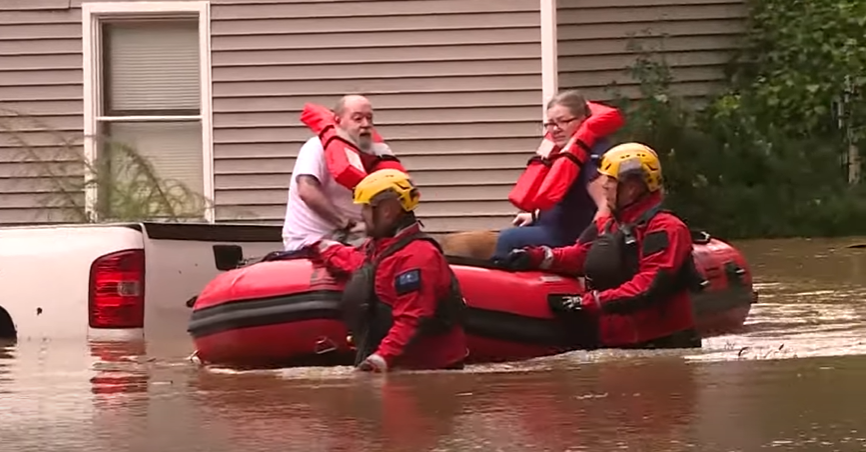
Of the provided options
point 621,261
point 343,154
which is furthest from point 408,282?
point 343,154

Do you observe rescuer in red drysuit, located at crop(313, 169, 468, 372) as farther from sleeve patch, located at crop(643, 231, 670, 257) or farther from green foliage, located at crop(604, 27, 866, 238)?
green foliage, located at crop(604, 27, 866, 238)

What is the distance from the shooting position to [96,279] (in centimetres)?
861

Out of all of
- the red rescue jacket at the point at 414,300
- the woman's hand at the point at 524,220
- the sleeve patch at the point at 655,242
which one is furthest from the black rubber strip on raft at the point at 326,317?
the woman's hand at the point at 524,220

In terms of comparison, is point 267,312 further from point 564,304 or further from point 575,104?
point 575,104

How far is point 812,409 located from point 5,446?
117 inches

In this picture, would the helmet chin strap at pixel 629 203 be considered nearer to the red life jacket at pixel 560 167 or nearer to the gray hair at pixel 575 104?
the red life jacket at pixel 560 167

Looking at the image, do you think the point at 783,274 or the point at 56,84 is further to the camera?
the point at 56,84

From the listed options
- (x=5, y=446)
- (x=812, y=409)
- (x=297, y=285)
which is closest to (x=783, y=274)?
(x=297, y=285)

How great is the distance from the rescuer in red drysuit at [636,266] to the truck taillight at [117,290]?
1920mm

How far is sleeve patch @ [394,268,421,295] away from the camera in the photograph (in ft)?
25.1

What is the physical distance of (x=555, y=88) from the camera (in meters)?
14.5

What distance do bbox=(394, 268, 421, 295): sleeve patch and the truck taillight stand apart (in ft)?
5.30

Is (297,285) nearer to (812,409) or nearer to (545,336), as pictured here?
(545,336)

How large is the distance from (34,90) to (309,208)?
6.51 meters
